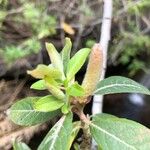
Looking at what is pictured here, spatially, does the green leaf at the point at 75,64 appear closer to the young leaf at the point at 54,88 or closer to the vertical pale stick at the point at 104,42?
the young leaf at the point at 54,88

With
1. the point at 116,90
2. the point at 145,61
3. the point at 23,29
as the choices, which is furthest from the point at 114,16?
the point at 116,90

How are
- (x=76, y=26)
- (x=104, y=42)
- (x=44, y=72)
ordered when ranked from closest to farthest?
(x=44, y=72) → (x=104, y=42) → (x=76, y=26)

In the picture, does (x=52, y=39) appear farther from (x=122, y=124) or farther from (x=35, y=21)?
(x=122, y=124)

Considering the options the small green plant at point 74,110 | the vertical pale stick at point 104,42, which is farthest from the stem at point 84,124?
the vertical pale stick at point 104,42

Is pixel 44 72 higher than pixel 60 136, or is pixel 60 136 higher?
pixel 44 72

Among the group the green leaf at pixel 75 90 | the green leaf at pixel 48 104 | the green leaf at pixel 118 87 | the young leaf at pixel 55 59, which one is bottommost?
the green leaf at pixel 48 104

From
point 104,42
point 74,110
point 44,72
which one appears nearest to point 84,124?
point 74,110

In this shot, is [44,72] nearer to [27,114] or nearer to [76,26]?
[27,114]
